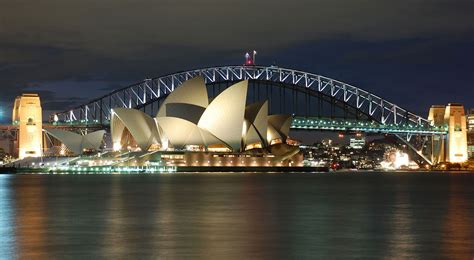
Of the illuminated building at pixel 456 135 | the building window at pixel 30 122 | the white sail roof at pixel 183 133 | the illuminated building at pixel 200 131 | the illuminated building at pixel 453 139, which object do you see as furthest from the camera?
the illuminated building at pixel 453 139

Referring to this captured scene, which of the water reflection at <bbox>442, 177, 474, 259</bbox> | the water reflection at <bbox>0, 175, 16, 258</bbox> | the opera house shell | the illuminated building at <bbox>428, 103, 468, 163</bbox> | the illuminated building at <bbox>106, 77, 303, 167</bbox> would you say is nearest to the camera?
the water reflection at <bbox>442, 177, 474, 259</bbox>

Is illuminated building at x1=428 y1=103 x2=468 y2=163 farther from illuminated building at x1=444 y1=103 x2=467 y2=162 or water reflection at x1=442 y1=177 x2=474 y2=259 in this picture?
water reflection at x1=442 y1=177 x2=474 y2=259

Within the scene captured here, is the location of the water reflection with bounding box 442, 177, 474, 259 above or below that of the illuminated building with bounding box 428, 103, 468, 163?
below

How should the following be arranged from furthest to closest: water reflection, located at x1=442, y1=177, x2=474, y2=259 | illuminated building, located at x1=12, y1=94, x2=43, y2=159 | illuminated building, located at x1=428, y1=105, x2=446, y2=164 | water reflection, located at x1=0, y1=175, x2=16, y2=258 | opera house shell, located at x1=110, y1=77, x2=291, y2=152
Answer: illuminated building, located at x1=428, y1=105, x2=446, y2=164 → illuminated building, located at x1=12, y1=94, x2=43, y2=159 → opera house shell, located at x1=110, y1=77, x2=291, y2=152 → water reflection, located at x1=0, y1=175, x2=16, y2=258 → water reflection, located at x1=442, y1=177, x2=474, y2=259

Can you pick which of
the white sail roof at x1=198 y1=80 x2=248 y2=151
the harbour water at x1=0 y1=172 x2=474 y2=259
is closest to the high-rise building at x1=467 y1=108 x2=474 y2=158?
the white sail roof at x1=198 y1=80 x2=248 y2=151

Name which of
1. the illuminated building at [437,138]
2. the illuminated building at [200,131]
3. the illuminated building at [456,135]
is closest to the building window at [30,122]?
the illuminated building at [200,131]

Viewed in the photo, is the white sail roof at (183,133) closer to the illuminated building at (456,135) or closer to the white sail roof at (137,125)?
the white sail roof at (137,125)

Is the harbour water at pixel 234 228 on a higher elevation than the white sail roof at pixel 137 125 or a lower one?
lower
